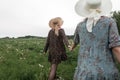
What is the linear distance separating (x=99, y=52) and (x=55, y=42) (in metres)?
7.18

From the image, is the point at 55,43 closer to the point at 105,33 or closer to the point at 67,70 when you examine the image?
the point at 67,70

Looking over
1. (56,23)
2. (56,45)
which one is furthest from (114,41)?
(56,45)

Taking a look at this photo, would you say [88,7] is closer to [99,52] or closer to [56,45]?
[99,52]

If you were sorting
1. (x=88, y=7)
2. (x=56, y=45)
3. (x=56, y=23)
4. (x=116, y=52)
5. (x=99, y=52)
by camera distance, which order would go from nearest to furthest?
(x=116, y=52), (x=99, y=52), (x=88, y=7), (x=56, y=23), (x=56, y=45)

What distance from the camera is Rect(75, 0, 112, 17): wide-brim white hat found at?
6.22m

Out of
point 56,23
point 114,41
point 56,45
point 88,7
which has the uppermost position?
point 88,7

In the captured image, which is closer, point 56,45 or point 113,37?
point 113,37

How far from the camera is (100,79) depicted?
620 centimetres

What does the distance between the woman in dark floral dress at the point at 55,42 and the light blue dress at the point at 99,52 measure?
6.58 metres

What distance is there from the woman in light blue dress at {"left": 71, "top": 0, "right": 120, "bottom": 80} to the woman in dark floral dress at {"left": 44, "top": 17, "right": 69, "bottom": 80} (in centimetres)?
658

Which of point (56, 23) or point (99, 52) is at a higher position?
point (56, 23)

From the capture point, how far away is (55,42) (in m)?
13.4

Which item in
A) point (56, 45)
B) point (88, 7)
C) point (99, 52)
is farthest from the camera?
point (56, 45)

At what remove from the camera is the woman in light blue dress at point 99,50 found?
619cm
